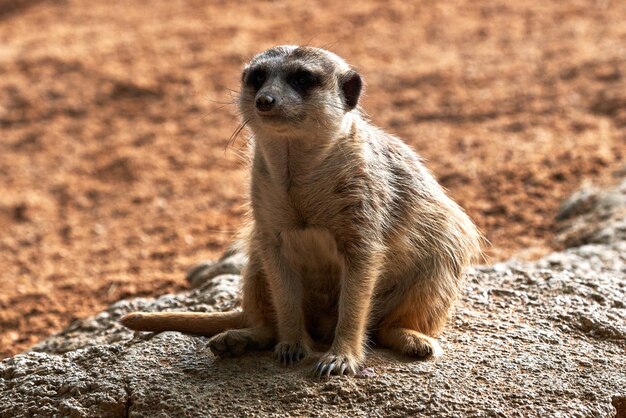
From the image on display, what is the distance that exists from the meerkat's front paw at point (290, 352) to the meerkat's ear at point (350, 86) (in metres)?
1.01

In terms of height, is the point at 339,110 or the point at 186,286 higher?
the point at 339,110

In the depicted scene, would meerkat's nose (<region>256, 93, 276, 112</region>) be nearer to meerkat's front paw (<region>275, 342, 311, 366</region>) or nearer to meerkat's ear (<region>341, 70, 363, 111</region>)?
meerkat's ear (<region>341, 70, 363, 111</region>)

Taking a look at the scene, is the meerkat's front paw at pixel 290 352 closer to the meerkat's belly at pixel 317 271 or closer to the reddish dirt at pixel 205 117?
the meerkat's belly at pixel 317 271

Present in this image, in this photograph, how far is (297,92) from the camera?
11.7 ft

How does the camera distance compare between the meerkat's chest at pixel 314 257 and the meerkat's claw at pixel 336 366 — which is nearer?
the meerkat's claw at pixel 336 366

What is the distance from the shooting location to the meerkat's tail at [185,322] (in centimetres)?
393

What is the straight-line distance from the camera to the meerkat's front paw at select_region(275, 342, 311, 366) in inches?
141

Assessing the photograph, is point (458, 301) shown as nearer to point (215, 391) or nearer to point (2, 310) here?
point (215, 391)

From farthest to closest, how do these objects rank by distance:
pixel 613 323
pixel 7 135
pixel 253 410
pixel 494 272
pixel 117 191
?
1. pixel 7 135
2. pixel 117 191
3. pixel 494 272
4. pixel 613 323
5. pixel 253 410

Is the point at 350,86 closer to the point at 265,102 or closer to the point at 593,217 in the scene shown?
the point at 265,102

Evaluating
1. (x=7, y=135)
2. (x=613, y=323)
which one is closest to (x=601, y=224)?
(x=613, y=323)

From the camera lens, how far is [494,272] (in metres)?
4.67

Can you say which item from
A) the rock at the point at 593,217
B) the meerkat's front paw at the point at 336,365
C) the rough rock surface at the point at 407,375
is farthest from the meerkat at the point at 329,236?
the rock at the point at 593,217

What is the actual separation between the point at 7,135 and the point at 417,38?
489cm
